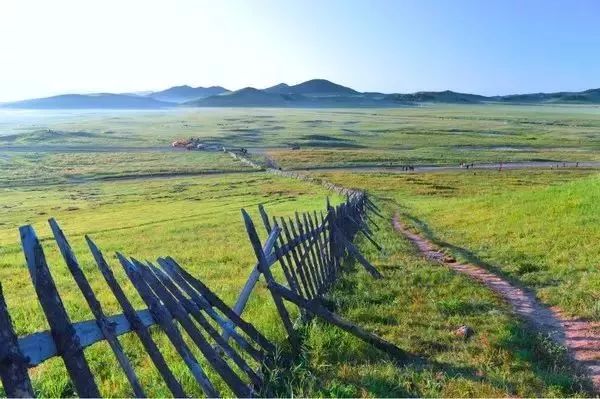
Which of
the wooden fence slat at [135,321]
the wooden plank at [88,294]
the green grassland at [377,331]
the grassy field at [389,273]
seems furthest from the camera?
the grassy field at [389,273]

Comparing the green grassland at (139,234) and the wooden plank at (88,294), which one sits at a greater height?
the wooden plank at (88,294)

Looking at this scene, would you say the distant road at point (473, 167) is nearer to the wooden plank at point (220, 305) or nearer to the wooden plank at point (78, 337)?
the wooden plank at point (220, 305)

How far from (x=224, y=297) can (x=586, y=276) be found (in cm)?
769

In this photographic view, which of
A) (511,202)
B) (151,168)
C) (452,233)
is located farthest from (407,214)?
(151,168)

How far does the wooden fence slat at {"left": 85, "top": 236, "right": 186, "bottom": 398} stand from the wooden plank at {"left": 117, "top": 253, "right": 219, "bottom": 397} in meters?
0.25

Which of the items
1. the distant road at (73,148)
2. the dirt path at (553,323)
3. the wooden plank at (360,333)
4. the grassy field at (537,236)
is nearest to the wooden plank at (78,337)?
the wooden plank at (360,333)

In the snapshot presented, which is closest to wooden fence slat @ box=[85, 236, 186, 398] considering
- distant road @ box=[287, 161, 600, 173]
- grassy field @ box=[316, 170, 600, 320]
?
grassy field @ box=[316, 170, 600, 320]

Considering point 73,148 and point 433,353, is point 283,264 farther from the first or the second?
point 73,148

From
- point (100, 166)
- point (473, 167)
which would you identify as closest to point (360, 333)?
point (473, 167)

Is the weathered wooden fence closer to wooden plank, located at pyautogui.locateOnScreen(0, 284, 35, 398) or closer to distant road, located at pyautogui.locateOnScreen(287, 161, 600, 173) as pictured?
wooden plank, located at pyautogui.locateOnScreen(0, 284, 35, 398)

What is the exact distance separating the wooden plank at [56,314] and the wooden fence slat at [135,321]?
2.11ft

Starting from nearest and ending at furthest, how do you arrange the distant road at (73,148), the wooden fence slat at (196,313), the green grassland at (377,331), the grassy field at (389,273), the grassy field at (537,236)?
the wooden fence slat at (196,313)
the green grassland at (377,331)
the grassy field at (389,273)
the grassy field at (537,236)
the distant road at (73,148)

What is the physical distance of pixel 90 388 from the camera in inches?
164

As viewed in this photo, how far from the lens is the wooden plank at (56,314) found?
3959 mm
